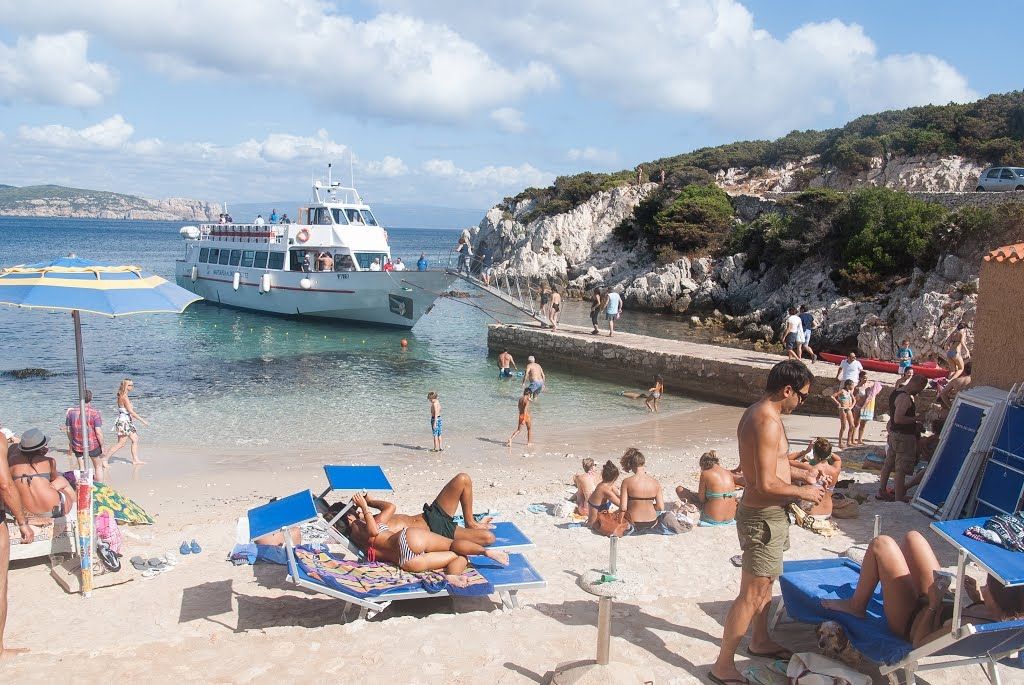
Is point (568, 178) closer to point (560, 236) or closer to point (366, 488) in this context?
point (560, 236)

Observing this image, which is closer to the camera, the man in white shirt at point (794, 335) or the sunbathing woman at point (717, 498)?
the sunbathing woman at point (717, 498)

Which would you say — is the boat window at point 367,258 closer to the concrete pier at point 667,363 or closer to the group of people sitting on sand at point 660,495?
the concrete pier at point 667,363

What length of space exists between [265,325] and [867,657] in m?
27.0

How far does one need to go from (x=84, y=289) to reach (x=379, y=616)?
12.1ft

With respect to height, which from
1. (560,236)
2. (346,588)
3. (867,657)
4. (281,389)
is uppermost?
(560,236)

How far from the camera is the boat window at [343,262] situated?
27.5 m

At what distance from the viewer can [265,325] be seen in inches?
1113

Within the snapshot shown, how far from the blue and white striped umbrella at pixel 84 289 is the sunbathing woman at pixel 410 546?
98.6 inches

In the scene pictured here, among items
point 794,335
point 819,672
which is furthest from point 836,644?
point 794,335

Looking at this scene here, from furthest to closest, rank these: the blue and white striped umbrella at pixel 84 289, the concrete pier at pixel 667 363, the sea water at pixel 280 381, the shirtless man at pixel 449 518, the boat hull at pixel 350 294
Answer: the boat hull at pixel 350 294, the concrete pier at pixel 667 363, the sea water at pixel 280 381, the blue and white striped umbrella at pixel 84 289, the shirtless man at pixel 449 518

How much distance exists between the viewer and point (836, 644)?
3896 mm

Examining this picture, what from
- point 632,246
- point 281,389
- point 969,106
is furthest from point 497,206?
point 281,389

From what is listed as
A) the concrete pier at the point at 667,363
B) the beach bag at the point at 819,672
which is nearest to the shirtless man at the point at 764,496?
the beach bag at the point at 819,672

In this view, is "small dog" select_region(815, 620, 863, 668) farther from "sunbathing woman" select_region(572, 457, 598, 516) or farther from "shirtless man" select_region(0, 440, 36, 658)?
"shirtless man" select_region(0, 440, 36, 658)
